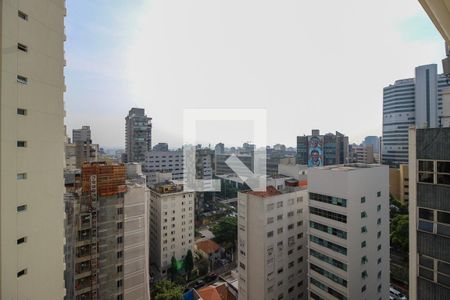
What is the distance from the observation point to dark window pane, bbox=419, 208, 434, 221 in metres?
4.09

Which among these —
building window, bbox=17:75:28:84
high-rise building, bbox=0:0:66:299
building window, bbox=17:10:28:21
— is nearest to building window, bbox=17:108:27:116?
high-rise building, bbox=0:0:66:299

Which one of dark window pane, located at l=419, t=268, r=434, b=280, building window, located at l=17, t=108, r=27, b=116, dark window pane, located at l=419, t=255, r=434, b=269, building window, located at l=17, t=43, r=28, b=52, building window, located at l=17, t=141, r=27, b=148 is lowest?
Result: dark window pane, located at l=419, t=268, r=434, b=280

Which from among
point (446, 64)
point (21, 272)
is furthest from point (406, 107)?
point (21, 272)

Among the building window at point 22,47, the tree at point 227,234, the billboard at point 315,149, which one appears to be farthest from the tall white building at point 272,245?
the billboard at point 315,149

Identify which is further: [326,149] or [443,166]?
[326,149]

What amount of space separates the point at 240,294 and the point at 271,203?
421 cm

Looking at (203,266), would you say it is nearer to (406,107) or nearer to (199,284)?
(199,284)

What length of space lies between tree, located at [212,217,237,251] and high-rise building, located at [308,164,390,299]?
10.1 m

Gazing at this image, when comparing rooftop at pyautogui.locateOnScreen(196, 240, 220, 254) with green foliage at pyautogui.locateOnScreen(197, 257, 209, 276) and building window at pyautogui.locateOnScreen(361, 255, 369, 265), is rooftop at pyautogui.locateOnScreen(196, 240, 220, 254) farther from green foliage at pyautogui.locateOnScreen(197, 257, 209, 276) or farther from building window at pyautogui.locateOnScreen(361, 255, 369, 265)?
building window at pyautogui.locateOnScreen(361, 255, 369, 265)

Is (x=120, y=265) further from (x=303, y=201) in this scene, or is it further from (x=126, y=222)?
(x=303, y=201)

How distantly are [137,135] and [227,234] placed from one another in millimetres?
27410

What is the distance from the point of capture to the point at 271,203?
365 inches

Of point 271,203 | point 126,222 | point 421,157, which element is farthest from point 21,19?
point 271,203

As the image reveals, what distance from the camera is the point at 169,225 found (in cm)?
1673
